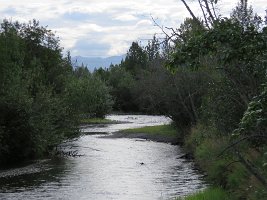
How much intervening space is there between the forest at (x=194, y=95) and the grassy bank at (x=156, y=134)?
129cm

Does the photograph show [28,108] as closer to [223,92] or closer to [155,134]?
[223,92]

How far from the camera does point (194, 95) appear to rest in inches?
1794

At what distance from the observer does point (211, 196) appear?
16328mm

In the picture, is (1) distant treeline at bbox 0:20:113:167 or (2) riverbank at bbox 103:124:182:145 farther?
(2) riverbank at bbox 103:124:182:145

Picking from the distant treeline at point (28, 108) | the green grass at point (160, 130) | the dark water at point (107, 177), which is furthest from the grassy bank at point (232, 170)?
the green grass at point (160, 130)

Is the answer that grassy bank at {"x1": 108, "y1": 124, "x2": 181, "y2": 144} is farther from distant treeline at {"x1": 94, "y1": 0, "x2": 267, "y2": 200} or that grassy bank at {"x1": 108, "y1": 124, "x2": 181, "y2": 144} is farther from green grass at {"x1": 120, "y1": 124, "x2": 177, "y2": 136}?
distant treeline at {"x1": 94, "y1": 0, "x2": 267, "y2": 200}

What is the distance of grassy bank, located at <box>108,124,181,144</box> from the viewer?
47594 millimetres

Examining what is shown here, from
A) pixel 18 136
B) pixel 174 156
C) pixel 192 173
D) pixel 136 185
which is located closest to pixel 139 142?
pixel 174 156

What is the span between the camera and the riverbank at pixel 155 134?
156ft

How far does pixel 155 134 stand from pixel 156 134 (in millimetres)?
142

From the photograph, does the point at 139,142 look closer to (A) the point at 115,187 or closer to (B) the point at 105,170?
(B) the point at 105,170

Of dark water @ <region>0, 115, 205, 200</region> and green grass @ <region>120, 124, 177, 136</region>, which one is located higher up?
green grass @ <region>120, 124, 177, 136</region>

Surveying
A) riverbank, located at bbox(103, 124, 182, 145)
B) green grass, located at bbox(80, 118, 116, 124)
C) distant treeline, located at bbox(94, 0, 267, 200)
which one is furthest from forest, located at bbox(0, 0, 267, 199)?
green grass, located at bbox(80, 118, 116, 124)

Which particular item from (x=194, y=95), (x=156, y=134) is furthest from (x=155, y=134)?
(x=194, y=95)
